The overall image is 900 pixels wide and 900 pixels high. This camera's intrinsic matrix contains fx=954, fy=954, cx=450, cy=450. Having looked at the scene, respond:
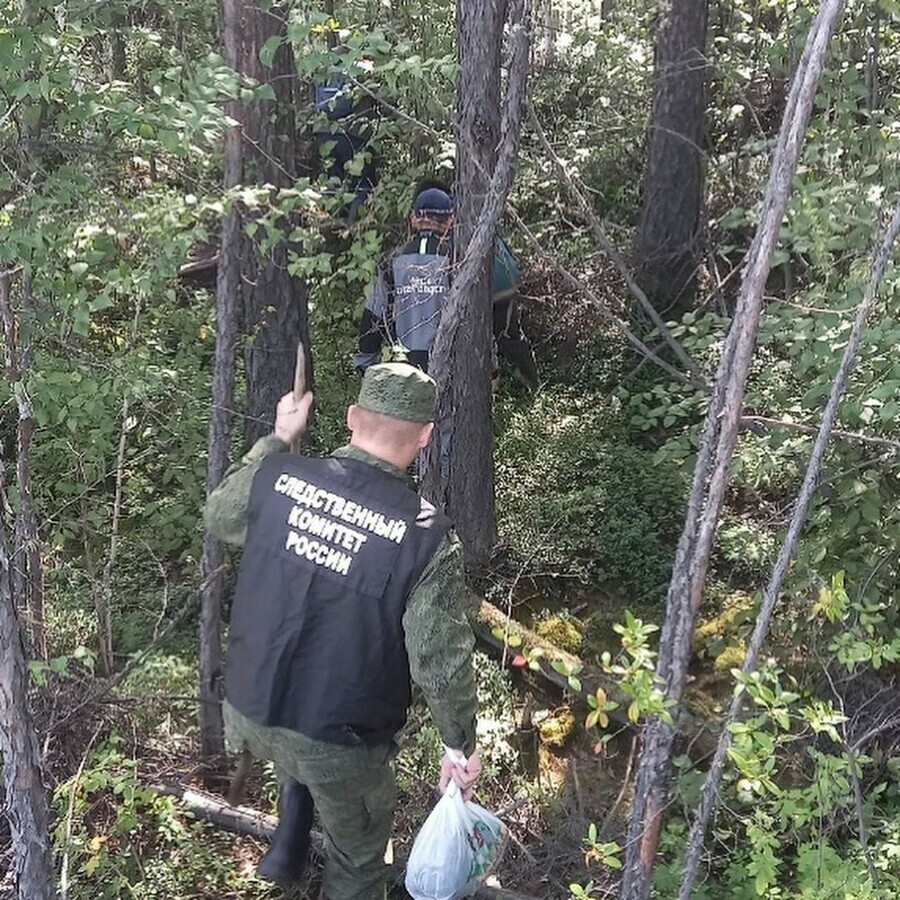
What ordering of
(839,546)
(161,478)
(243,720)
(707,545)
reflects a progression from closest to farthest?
1. (707,545)
2. (243,720)
3. (839,546)
4. (161,478)

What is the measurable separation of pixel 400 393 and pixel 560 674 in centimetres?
261

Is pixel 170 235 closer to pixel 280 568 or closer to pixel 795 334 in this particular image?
pixel 280 568

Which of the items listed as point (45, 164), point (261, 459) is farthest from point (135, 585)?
point (261, 459)

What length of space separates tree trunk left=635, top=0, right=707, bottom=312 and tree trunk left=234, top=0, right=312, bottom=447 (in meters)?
3.85

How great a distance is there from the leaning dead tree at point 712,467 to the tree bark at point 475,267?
111cm

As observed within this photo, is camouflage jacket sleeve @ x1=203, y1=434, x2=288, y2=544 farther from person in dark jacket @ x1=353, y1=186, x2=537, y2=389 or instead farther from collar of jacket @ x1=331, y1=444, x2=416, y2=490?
person in dark jacket @ x1=353, y1=186, x2=537, y2=389

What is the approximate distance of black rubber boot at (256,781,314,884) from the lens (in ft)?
11.5

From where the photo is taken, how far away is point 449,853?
118 inches

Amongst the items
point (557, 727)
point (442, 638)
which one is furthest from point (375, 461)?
point (557, 727)

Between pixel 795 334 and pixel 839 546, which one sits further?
pixel 839 546

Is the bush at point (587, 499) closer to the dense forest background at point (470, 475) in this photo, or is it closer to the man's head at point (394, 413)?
the dense forest background at point (470, 475)

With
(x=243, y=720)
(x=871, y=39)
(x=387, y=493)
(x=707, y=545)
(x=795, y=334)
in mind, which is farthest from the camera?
(x=871, y=39)

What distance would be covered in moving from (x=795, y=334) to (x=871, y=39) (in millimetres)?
2036

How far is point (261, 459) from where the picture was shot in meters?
3.14
